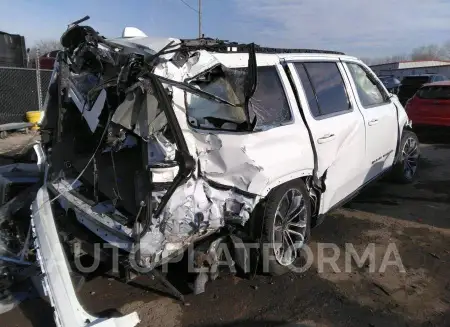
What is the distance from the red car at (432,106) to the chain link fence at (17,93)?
9927mm

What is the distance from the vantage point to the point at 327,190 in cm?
409

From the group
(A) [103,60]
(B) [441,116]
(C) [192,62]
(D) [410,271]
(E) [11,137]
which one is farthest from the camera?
(E) [11,137]

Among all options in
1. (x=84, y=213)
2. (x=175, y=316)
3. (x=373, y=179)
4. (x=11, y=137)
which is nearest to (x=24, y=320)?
(x=84, y=213)

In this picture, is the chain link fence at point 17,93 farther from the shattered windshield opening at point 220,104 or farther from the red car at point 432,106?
the shattered windshield opening at point 220,104

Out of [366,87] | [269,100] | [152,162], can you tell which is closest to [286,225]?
[269,100]

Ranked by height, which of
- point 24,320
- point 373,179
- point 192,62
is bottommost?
point 24,320

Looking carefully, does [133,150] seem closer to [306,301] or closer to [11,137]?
[306,301]

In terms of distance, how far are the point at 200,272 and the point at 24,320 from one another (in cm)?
138

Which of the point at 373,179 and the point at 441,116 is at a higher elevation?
the point at 441,116

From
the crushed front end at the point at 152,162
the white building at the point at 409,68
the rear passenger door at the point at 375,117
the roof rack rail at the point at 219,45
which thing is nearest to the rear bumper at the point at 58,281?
the crushed front end at the point at 152,162

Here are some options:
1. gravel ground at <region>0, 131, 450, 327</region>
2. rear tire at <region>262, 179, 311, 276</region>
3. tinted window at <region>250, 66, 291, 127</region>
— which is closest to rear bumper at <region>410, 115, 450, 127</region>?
gravel ground at <region>0, 131, 450, 327</region>

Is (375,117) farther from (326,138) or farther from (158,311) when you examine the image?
(158,311)

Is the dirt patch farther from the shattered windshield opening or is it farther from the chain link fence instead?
the chain link fence

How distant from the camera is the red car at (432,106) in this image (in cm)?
974
